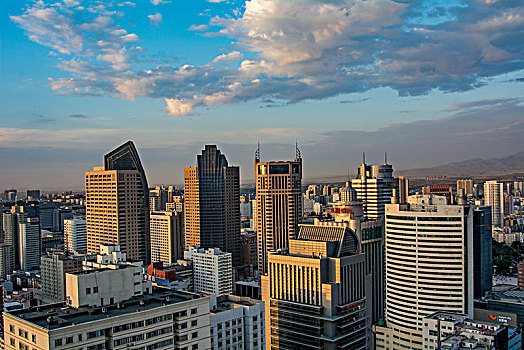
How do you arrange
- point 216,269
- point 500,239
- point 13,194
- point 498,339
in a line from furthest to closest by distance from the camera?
1. point 13,194
2. point 500,239
3. point 216,269
4. point 498,339

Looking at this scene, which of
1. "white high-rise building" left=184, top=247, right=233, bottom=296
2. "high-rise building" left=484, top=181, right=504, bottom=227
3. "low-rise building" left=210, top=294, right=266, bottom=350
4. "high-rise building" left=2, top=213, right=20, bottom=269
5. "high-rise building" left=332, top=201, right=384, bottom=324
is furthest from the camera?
"high-rise building" left=484, top=181, right=504, bottom=227

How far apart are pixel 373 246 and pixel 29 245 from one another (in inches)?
2907

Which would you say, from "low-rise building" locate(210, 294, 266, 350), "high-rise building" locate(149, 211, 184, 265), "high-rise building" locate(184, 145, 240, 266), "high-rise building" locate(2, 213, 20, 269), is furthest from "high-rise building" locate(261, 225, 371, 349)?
"high-rise building" locate(2, 213, 20, 269)

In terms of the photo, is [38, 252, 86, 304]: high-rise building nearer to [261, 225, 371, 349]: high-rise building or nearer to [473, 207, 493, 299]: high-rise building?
[261, 225, 371, 349]: high-rise building

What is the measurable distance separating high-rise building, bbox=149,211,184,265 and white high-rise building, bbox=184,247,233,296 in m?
21.5

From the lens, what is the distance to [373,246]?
5541 cm

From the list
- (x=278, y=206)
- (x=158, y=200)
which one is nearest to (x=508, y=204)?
(x=278, y=206)

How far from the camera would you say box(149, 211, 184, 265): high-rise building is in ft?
314

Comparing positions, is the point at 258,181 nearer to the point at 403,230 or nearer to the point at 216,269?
the point at 216,269

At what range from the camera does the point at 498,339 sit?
115 feet

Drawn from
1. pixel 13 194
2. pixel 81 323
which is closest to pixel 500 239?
pixel 81 323

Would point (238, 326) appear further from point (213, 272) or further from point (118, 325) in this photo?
point (213, 272)

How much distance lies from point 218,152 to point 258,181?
14.0m

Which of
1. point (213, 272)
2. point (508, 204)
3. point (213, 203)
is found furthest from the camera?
point (508, 204)
